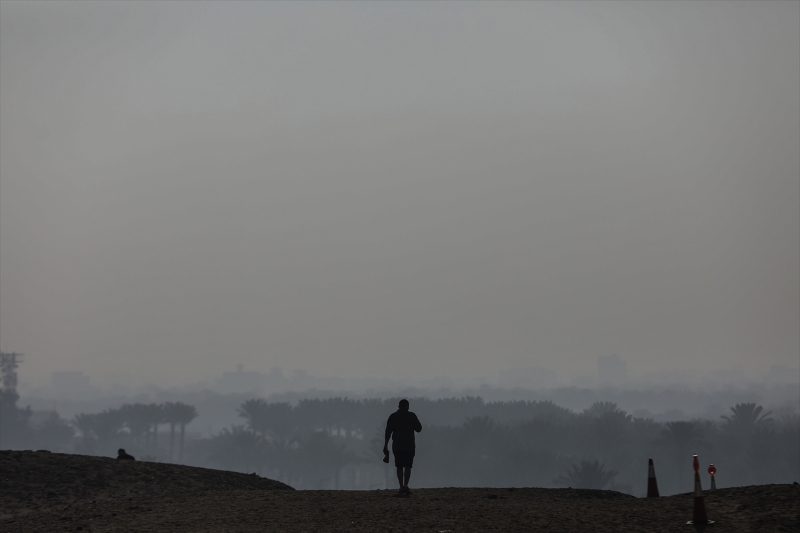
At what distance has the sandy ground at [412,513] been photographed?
11.0 meters

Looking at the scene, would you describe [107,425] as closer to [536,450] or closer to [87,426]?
[87,426]

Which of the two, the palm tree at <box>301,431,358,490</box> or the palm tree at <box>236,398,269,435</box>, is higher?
the palm tree at <box>236,398,269,435</box>

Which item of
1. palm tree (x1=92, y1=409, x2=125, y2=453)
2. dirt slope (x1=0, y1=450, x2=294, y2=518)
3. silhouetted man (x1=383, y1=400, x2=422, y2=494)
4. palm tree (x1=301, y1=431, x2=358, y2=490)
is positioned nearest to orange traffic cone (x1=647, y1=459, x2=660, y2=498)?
silhouetted man (x1=383, y1=400, x2=422, y2=494)

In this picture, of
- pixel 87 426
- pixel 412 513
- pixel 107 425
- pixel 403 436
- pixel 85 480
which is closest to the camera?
pixel 412 513

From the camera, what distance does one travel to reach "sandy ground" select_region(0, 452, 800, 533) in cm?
1102

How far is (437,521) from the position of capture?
11602 millimetres

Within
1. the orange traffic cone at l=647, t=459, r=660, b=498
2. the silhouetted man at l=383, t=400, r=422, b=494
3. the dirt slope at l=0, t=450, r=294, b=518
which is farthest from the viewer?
the dirt slope at l=0, t=450, r=294, b=518

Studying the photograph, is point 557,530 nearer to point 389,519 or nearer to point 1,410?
point 389,519

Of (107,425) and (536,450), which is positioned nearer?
(536,450)

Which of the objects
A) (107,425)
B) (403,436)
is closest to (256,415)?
(107,425)

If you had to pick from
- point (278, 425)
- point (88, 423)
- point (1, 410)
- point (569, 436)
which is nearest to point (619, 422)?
point (569, 436)

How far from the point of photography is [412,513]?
12.3 metres

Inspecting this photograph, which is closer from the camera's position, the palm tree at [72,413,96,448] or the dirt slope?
the dirt slope

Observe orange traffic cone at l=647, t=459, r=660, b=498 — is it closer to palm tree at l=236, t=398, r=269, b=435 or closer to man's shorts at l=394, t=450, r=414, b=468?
man's shorts at l=394, t=450, r=414, b=468
